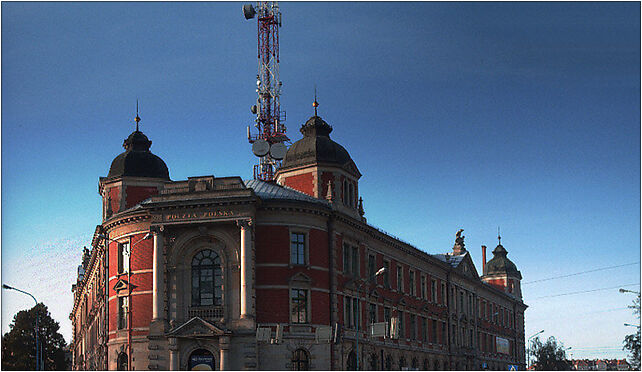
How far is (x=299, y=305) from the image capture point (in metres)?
51.9

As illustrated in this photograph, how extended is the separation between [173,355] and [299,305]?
26.4 feet

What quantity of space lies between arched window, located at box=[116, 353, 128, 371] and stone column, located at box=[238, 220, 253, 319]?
8.88m

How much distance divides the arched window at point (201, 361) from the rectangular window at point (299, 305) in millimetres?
5379

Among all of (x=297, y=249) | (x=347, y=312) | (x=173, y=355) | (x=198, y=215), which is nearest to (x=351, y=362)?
(x=347, y=312)

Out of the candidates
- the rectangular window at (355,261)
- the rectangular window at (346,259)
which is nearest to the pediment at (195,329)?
the rectangular window at (346,259)

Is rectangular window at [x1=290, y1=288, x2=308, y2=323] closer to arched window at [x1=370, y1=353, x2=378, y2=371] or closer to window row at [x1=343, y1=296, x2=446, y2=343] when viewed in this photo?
window row at [x1=343, y1=296, x2=446, y2=343]

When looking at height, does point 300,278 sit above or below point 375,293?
above

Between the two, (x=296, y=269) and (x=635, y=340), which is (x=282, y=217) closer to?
(x=296, y=269)

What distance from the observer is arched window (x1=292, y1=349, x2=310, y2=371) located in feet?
167

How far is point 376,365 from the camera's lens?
194 feet

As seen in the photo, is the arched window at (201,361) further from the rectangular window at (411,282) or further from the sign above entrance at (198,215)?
the rectangular window at (411,282)

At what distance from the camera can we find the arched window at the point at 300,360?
2009 inches

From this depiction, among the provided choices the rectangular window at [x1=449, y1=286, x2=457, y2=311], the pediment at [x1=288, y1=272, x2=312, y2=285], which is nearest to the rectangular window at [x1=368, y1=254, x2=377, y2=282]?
the pediment at [x1=288, y1=272, x2=312, y2=285]

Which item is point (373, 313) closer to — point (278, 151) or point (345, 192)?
point (345, 192)
